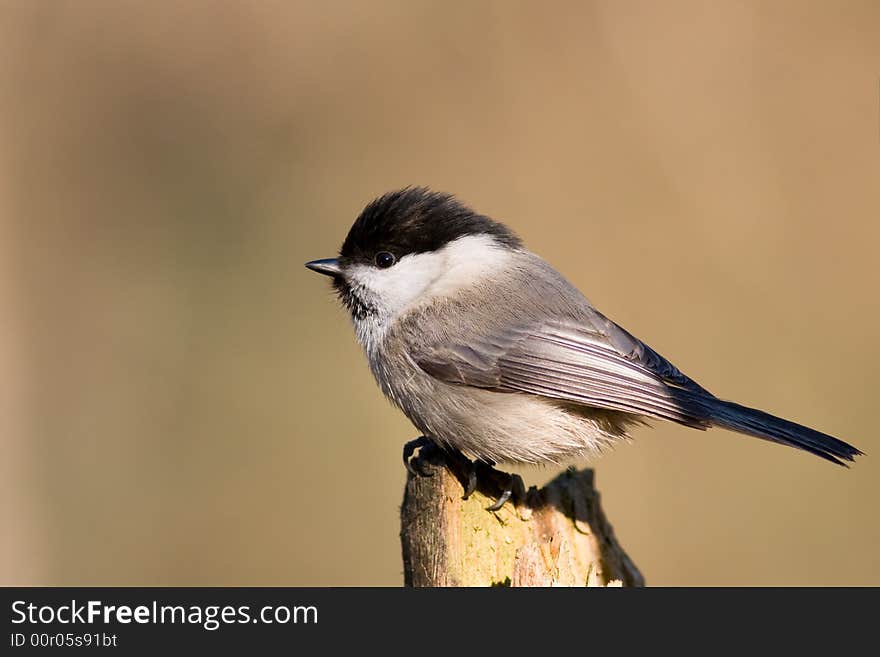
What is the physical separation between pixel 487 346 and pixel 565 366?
26cm

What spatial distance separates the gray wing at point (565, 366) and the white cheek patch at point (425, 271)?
0.23 m

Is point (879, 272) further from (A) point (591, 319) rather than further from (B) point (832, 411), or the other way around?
(A) point (591, 319)

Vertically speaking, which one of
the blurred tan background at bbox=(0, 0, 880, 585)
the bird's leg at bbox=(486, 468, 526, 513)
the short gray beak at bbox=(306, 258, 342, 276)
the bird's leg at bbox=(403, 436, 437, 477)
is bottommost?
the bird's leg at bbox=(486, 468, 526, 513)

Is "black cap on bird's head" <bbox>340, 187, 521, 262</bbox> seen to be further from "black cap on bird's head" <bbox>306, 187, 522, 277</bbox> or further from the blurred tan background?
the blurred tan background

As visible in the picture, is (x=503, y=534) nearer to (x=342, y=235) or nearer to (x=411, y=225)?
(x=411, y=225)

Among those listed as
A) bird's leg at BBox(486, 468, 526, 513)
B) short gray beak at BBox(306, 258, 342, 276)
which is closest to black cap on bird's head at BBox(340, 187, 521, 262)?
short gray beak at BBox(306, 258, 342, 276)

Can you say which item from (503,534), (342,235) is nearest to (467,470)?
(503,534)

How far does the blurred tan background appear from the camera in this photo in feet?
15.0

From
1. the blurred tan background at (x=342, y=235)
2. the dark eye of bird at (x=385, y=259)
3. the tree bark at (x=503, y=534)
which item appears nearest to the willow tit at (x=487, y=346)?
the dark eye of bird at (x=385, y=259)

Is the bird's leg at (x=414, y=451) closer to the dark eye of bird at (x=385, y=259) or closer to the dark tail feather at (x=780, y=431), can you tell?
the dark eye of bird at (x=385, y=259)

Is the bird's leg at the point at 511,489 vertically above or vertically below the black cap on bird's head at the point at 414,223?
below

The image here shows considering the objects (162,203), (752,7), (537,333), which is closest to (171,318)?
(162,203)

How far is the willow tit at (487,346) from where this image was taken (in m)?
2.85

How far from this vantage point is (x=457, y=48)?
513 centimetres
